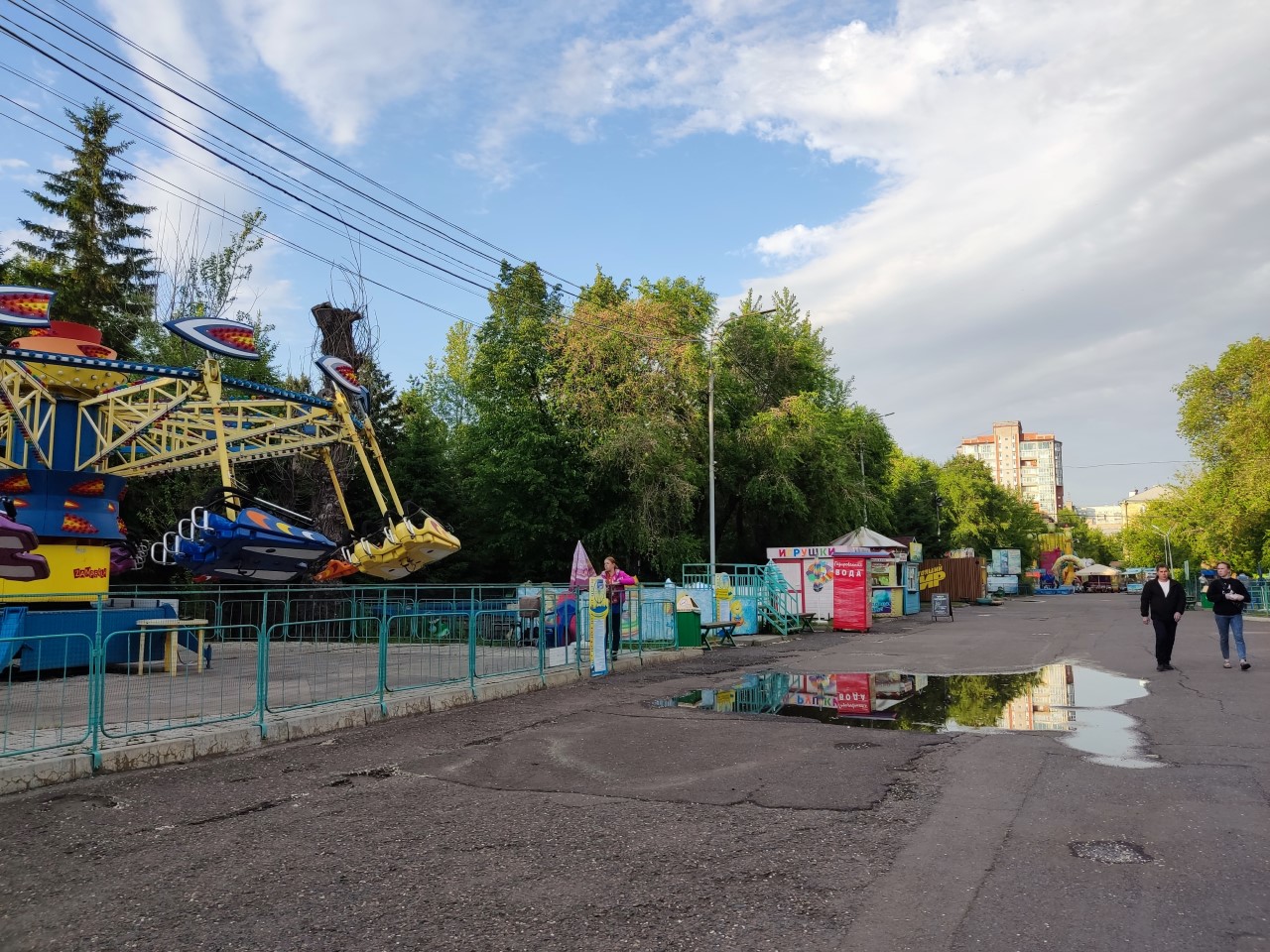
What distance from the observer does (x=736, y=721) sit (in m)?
9.77

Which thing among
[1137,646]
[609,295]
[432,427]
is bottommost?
[1137,646]

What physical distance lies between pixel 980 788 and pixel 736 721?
11.6 feet

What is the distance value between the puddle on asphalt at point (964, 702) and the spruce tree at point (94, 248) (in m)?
31.0

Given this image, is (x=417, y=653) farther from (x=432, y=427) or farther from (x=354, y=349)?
(x=432, y=427)

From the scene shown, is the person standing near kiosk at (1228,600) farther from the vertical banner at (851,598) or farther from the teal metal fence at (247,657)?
the vertical banner at (851,598)

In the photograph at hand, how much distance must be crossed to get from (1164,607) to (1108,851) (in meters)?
10.8

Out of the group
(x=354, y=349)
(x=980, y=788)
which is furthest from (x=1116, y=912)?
(x=354, y=349)

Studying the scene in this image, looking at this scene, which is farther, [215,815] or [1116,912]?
[215,815]

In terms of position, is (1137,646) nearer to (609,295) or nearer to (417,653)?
(417,653)

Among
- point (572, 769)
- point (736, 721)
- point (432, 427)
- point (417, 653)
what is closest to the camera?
point (572, 769)

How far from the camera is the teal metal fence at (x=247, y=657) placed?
874cm

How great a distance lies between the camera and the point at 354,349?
29.8m

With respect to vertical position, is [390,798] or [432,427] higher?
[432,427]

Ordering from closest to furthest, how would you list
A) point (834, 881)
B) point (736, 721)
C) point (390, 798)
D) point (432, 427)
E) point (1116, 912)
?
1. point (1116, 912)
2. point (834, 881)
3. point (390, 798)
4. point (736, 721)
5. point (432, 427)
